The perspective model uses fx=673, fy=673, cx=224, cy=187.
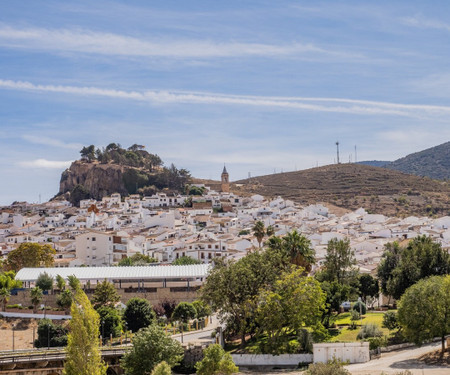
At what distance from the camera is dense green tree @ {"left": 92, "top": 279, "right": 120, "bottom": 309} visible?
54.0 meters

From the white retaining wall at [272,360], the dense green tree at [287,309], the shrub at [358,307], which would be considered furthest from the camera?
the shrub at [358,307]

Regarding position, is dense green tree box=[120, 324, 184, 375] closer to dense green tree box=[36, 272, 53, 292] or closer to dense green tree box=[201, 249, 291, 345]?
dense green tree box=[201, 249, 291, 345]

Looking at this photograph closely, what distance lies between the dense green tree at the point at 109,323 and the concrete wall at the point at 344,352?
1622 cm

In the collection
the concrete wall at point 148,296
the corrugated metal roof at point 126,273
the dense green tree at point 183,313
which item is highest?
the corrugated metal roof at point 126,273

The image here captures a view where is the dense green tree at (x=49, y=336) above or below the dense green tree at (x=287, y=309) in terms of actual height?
below

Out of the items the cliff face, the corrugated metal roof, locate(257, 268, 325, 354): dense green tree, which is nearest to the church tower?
the cliff face

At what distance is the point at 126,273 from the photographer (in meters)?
61.8

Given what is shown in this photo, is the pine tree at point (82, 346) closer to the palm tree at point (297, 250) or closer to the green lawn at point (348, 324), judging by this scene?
the green lawn at point (348, 324)

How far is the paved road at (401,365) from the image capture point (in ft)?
116

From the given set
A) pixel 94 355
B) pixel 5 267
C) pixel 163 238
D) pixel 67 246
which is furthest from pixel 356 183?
pixel 94 355

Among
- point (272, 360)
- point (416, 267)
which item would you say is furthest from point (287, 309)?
point (416, 267)

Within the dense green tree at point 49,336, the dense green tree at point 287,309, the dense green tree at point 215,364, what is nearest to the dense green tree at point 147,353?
the dense green tree at point 215,364

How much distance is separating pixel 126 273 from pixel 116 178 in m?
92.4

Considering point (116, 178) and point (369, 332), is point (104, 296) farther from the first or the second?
point (116, 178)
